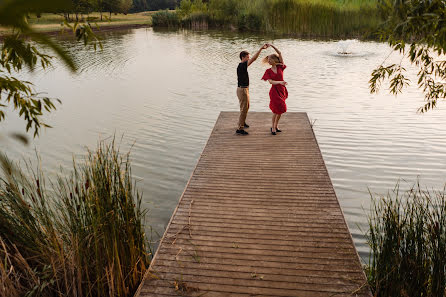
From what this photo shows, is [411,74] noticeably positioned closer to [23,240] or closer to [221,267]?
[221,267]

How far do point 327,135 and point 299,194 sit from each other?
10.7ft

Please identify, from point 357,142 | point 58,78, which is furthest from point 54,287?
point 58,78

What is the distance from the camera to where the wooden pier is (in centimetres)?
272

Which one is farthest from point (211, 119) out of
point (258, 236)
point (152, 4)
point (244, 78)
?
point (152, 4)

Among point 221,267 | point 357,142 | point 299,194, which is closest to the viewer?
point 221,267

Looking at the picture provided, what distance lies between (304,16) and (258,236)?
18789 millimetres

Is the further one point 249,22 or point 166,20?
point 166,20

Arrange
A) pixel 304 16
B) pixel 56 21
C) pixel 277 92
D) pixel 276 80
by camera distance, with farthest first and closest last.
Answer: pixel 304 16 < pixel 277 92 < pixel 276 80 < pixel 56 21

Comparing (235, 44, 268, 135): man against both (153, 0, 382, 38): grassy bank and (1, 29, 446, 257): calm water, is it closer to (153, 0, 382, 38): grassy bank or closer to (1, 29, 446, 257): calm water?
(1, 29, 446, 257): calm water

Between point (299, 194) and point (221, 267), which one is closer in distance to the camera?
point (221, 267)

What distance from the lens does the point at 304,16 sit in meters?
19.6

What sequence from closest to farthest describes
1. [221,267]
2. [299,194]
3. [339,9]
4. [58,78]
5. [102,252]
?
[102,252] → [221,267] → [299,194] → [58,78] → [339,9]

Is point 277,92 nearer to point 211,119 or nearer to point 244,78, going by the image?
point 244,78

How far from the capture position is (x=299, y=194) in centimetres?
412
